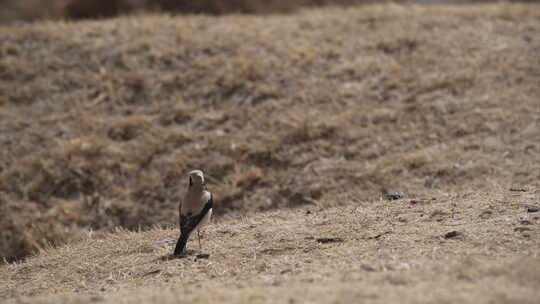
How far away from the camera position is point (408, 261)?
5453mm

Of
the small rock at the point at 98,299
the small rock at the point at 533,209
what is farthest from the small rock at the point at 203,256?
the small rock at the point at 533,209

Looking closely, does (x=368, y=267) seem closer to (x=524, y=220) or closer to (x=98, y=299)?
(x=524, y=220)

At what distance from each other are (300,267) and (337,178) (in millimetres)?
5477

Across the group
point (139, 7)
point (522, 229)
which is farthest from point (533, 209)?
point (139, 7)

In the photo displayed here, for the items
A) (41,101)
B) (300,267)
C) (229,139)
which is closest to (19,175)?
(41,101)

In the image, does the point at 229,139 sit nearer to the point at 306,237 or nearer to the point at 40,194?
the point at 40,194

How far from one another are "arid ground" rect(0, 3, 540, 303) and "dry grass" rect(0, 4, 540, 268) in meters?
0.04

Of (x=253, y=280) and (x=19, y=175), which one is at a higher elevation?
(x=253, y=280)

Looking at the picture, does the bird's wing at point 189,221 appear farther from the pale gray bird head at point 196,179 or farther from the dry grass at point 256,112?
the dry grass at point 256,112

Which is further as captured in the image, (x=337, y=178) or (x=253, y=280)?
(x=337, y=178)

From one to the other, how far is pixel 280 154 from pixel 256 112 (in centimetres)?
156

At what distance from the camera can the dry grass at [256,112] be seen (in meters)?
11.1

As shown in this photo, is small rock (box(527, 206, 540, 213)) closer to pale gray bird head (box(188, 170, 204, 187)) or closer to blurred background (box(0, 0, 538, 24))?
pale gray bird head (box(188, 170, 204, 187))

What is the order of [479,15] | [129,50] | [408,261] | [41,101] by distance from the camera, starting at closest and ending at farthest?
[408,261] → [41,101] → [129,50] → [479,15]
